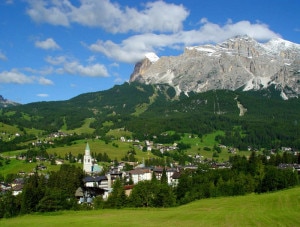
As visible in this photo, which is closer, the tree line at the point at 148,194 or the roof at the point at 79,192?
the tree line at the point at 148,194

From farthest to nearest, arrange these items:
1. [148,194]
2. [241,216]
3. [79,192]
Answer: [79,192], [148,194], [241,216]

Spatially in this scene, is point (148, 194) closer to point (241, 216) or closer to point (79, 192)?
point (79, 192)

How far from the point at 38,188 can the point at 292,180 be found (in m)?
65.6

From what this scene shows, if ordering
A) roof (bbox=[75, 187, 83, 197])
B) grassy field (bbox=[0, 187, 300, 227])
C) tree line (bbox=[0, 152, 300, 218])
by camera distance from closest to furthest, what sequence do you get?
1. grassy field (bbox=[0, 187, 300, 227])
2. tree line (bbox=[0, 152, 300, 218])
3. roof (bbox=[75, 187, 83, 197])

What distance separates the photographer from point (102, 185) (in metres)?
168

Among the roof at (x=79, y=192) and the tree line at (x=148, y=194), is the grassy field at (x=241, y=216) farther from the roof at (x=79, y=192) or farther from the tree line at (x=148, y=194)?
the roof at (x=79, y=192)

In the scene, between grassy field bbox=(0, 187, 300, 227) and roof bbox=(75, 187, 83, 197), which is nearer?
grassy field bbox=(0, 187, 300, 227)

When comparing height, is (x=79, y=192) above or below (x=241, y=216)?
below

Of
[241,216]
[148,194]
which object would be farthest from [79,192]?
[241,216]

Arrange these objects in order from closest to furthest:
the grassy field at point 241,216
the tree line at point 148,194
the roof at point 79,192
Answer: the grassy field at point 241,216
the tree line at point 148,194
the roof at point 79,192

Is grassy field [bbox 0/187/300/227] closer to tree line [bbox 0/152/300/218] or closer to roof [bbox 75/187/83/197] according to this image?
tree line [bbox 0/152/300/218]

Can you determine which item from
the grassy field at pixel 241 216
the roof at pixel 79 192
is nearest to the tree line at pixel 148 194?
the roof at pixel 79 192

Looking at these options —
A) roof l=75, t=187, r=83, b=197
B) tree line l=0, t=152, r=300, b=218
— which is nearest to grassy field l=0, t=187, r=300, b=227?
tree line l=0, t=152, r=300, b=218

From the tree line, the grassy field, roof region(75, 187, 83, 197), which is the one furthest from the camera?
roof region(75, 187, 83, 197)
